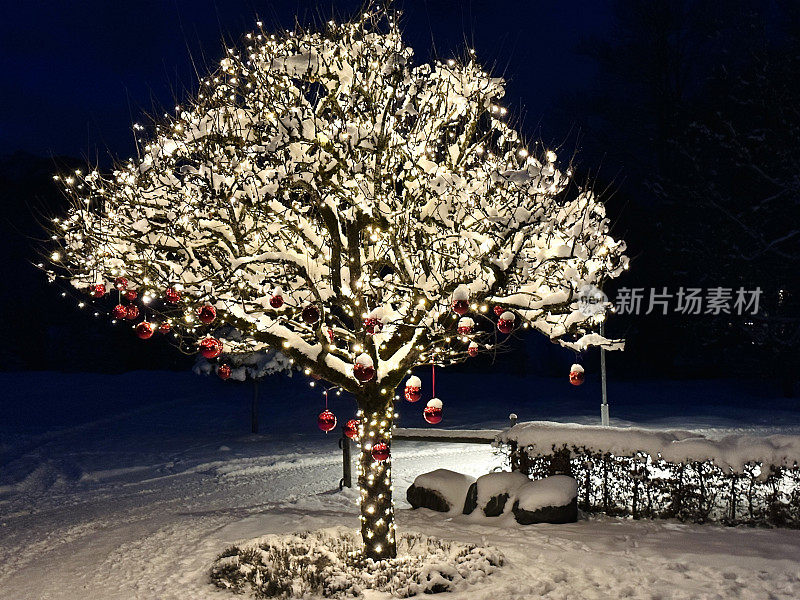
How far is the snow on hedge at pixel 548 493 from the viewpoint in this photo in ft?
29.6

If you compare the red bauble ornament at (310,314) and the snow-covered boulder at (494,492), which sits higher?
the red bauble ornament at (310,314)

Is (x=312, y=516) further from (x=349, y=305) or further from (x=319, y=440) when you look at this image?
(x=319, y=440)

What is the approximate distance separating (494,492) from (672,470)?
243cm

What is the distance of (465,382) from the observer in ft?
101

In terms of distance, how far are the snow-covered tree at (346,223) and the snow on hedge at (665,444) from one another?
99.0 inches

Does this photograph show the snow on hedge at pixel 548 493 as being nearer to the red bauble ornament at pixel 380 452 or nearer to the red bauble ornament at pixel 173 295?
the red bauble ornament at pixel 380 452

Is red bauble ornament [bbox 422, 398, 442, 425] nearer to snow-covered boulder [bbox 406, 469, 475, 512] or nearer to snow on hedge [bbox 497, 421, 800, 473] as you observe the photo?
snow-covered boulder [bbox 406, 469, 475, 512]

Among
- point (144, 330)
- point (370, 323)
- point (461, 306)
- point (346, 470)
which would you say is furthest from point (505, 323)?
point (346, 470)

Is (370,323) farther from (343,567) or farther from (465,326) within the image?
(343,567)

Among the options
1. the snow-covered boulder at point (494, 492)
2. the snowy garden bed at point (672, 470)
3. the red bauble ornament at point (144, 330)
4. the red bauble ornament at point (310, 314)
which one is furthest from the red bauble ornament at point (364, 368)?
the snowy garden bed at point (672, 470)

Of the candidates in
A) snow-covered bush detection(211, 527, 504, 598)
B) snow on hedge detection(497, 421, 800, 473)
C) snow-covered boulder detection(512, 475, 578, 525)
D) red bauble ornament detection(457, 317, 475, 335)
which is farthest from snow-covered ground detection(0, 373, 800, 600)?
red bauble ornament detection(457, 317, 475, 335)

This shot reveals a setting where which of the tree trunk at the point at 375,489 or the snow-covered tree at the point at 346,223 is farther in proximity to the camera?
the tree trunk at the point at 375,489

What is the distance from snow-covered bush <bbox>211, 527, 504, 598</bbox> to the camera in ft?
22.1

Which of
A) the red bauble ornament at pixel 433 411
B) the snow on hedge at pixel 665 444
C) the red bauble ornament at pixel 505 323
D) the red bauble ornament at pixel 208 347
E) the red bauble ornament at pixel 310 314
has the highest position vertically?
the red bauble ornament at pixel 310 314
